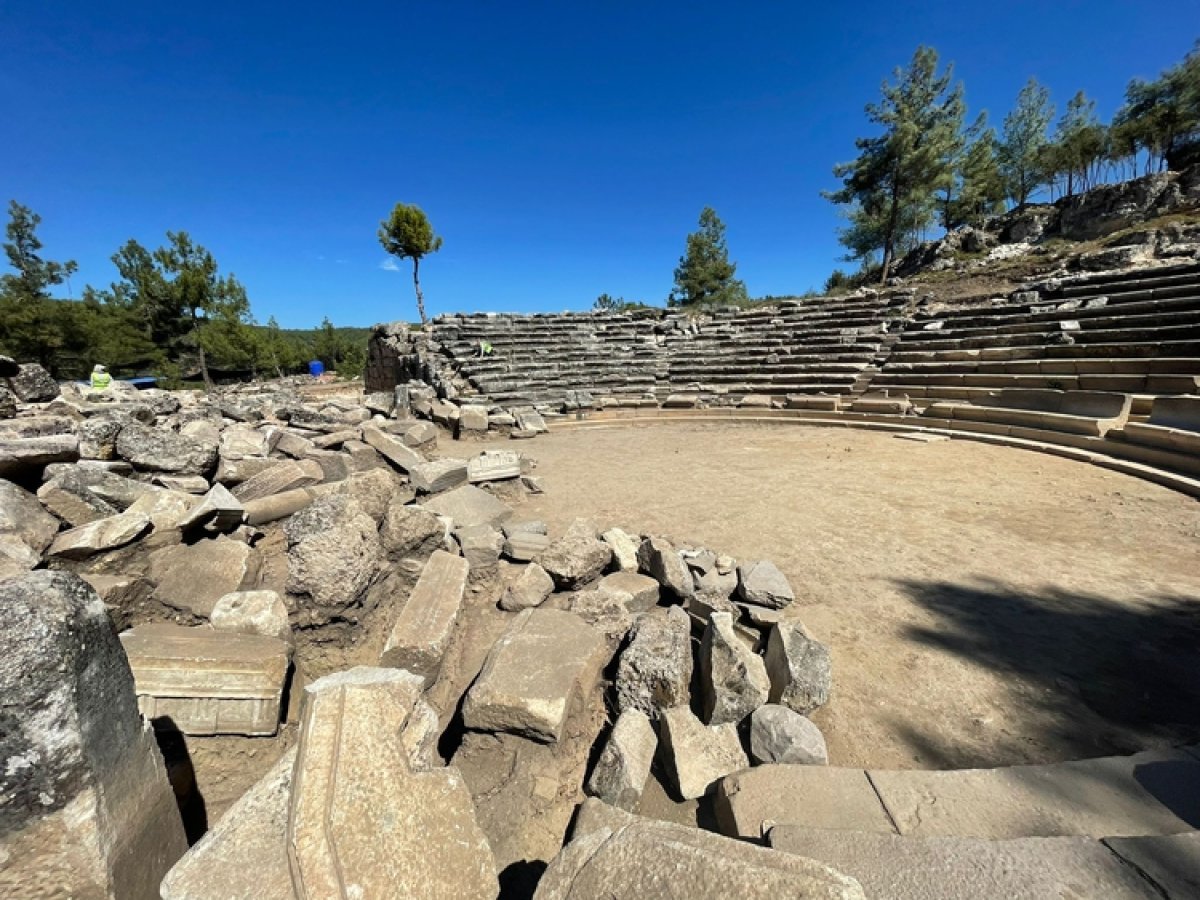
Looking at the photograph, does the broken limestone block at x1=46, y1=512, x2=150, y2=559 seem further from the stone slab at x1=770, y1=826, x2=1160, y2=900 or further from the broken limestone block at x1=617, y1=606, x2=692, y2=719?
the stone slab at x1=770, y1=826, x2=1160, y2=900

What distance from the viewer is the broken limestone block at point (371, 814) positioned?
115cm

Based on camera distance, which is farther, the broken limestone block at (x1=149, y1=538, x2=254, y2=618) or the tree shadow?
the broken limestone block at (x1=149, y1=538, x2=254, y2=618)

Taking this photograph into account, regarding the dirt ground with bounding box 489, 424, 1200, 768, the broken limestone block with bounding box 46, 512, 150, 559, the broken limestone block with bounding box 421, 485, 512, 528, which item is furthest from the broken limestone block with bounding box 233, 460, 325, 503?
the dirt ground with bounding box 489, 424, 1200, 768

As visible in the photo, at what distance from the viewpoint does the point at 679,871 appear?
3.32ft

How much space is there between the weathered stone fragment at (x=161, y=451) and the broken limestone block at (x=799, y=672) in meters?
4.83

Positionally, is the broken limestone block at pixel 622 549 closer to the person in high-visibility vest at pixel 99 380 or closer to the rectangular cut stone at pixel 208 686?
the rectangular cut stone at pixel 208 686

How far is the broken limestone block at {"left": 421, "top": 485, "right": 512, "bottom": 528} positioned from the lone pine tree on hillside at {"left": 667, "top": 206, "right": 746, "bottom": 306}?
24506mm

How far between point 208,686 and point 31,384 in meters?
9.39

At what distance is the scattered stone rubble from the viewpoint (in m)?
1.13

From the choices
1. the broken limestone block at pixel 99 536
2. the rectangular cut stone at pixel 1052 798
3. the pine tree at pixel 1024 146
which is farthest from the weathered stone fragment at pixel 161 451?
the pine tree at pixel 1024 146

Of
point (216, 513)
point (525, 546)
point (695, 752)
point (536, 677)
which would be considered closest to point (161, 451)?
point (216, 513)

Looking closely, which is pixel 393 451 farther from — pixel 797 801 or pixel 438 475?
pixel 797 801

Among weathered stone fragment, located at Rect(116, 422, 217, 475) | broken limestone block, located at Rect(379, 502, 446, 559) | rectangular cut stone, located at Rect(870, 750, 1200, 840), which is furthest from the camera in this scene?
weathered stone fragment, located at Rect(116, 422, 217, 475)

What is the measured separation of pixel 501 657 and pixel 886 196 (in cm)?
2976
